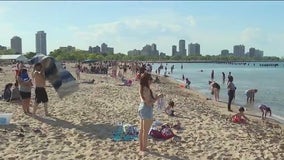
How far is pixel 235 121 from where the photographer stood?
41.6 ft

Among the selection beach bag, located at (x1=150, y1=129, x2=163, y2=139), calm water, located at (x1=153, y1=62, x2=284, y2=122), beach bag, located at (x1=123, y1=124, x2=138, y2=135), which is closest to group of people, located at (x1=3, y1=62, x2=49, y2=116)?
Answer: beach bag, located at (x1=123, y1=124, x2=138, y2=135)

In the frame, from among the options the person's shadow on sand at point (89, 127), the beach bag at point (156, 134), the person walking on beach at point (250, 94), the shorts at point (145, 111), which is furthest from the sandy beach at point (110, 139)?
the person walking on beach at point (250, 94)

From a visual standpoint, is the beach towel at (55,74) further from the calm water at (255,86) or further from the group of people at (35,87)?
the calm water at (255,86)

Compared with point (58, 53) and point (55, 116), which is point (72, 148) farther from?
point (58, 53)

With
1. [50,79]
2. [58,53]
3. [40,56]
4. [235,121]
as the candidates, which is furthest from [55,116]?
[58,53]

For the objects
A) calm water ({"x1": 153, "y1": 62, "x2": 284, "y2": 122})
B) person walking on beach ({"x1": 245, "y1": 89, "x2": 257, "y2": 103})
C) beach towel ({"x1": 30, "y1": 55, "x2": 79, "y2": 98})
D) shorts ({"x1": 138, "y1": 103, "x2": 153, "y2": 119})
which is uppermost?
beach towel ({"x1": 30, "y1": 55, "x2": 79, "y2": 98})

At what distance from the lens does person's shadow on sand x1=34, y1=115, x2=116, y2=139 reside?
9.58 m

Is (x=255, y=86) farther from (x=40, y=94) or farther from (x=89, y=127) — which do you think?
(x=89, y=127)

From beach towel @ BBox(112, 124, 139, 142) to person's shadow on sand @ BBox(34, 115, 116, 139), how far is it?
0.19m

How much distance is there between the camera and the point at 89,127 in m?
10.3

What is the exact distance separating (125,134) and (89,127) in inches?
48.7

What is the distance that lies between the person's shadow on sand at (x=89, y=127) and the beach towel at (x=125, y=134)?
189 millimetres

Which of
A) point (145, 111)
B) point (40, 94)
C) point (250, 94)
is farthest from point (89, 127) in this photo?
point (250, 94)

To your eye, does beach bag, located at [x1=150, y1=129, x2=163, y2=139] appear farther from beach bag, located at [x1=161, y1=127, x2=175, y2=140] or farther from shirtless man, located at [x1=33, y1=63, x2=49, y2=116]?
shirtless man, located at [x1=33, y1=63, x2=49, y2=116]
